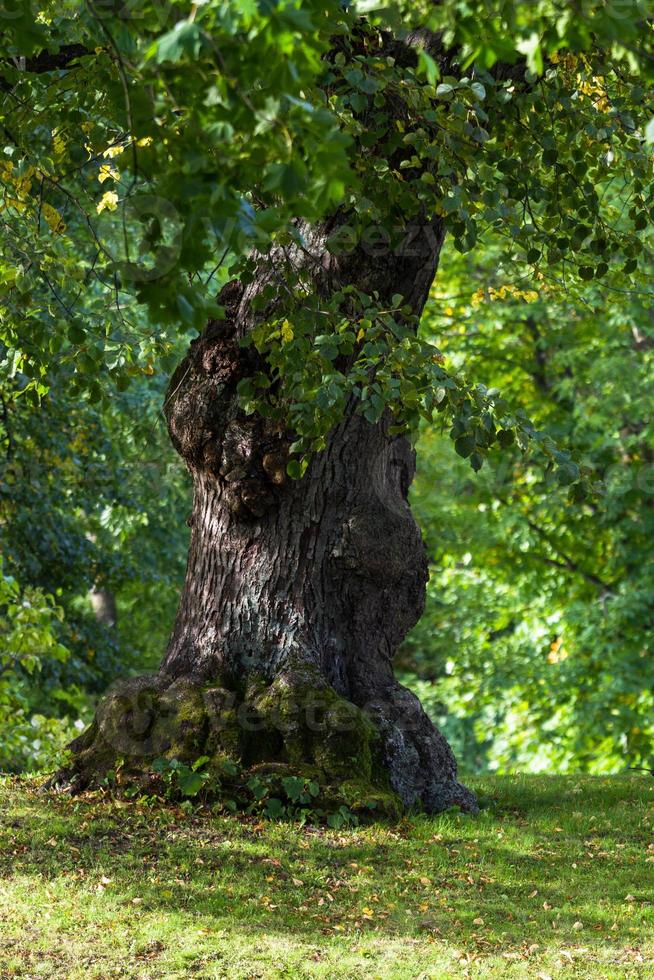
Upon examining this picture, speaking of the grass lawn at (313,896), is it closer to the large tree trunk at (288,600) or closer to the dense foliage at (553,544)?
the large tree trunk at (288,600)

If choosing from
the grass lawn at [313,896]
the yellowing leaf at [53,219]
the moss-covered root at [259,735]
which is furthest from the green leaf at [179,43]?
the moss-covered root at [259,735]

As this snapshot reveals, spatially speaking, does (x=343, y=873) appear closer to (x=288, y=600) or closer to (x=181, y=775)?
(x=181, y=775)

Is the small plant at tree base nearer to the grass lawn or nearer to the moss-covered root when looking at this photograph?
the moss-covered root

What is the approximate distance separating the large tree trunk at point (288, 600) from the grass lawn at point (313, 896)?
0.39 metres

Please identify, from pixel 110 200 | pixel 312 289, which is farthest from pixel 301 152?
pixel 110 200

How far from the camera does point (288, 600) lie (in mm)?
6375

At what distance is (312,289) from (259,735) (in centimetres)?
242

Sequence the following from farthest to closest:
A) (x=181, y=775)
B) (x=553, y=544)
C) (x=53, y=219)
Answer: (x=553, y=544), (x=181, y=775), (x=53, y=219)

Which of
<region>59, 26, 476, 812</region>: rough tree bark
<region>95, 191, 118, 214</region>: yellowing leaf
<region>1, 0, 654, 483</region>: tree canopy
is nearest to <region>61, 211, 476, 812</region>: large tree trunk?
<region>59, 26, 476, 812</region>: rough tree bark

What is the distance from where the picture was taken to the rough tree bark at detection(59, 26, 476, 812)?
19.9ft

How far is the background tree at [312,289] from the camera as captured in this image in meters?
2.70

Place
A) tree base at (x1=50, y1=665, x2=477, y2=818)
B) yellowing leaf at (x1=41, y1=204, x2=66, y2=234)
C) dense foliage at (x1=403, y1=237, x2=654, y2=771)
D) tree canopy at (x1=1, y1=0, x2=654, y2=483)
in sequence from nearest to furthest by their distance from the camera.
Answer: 1. tree canopy at (x1=1, y1=0, x2=654, y2=483)
2. yellowing leaf at (x1=41, y1=204, x2=66, y2=234)
3. tree base at (x1=50, y1=665, x2=477, y2=818)
4. dense foliage at (x1=403, y1=237, x2=654, y2=771)

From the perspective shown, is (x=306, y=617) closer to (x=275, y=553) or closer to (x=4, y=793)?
(x=275, y=553)

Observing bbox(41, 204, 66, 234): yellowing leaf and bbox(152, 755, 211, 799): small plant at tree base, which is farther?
bbox(152, 755, 211, 799): small plant at tree base
